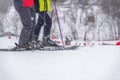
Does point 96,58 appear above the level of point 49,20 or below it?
below

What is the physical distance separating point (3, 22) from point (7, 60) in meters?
11.1

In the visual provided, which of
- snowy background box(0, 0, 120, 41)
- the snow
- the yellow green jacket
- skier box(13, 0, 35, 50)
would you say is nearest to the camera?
the snow

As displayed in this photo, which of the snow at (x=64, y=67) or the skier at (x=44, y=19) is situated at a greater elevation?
the skier at (x=44, y=19)

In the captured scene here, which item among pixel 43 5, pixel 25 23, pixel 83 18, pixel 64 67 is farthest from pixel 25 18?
pixel 83 18

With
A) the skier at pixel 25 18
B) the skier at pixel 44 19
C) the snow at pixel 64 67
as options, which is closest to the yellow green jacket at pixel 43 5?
the skier at pixel 44 19

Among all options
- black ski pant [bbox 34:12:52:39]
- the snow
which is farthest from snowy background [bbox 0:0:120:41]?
the snow

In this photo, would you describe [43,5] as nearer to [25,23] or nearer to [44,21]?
[44,21]

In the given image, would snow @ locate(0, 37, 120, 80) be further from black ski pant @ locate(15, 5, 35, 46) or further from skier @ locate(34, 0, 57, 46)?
skier @ locate(34, 0, 57, 46)

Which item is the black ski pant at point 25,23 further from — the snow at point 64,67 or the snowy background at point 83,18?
the snowy background at point 83,18

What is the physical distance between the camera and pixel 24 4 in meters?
5.18

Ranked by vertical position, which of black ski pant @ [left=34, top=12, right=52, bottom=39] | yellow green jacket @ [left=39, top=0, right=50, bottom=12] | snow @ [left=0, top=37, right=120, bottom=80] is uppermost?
yellow green jacket @ [left=39, top=0, right=50, bottom=12]

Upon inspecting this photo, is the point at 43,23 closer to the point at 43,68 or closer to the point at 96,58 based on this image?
the point at 96,58

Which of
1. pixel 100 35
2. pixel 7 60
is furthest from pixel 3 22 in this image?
pixel 7 60

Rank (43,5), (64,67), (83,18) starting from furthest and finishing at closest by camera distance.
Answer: (83,18) < (43,5) < (64,67)
